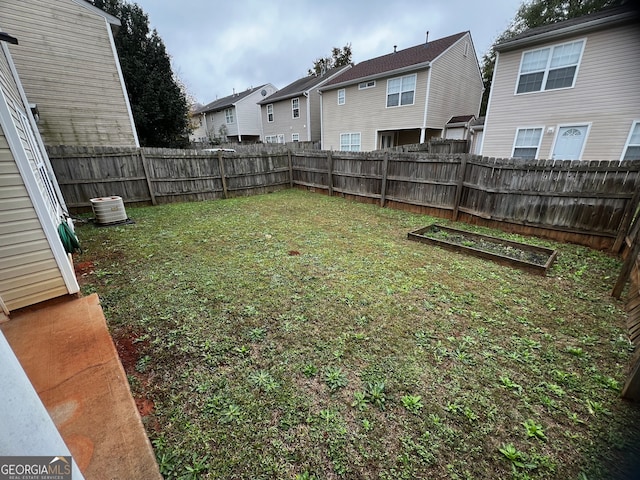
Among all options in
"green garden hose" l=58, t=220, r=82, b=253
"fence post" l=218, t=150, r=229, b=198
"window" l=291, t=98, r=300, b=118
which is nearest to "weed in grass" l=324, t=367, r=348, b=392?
"green garden hose" l=58, t=220, r=82, b=253

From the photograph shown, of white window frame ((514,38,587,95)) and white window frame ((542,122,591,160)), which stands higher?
white window frame ((514,38,587,95))

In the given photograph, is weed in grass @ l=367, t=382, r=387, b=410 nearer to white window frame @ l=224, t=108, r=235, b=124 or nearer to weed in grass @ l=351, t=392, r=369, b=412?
weed in grass @ l=351, t=392, r=369, b=412

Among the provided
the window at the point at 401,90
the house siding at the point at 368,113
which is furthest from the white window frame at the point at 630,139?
the window at the point at 401,90

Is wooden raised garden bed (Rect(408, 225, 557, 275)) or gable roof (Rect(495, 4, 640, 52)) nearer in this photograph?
wooden raised garden bed (Rect(408, 225, 557, 275))

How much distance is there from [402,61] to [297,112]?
9.23 meters

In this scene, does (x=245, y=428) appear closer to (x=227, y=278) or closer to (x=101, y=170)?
(x=227, y=278)

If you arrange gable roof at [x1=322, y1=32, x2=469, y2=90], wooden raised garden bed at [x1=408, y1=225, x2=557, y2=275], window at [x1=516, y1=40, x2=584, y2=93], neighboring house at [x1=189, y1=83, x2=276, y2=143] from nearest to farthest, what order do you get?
wooden raised garden bed at [x1=408, y1=225, x2=557, y2=275], window at [x1=516, y1=40, x2=584, y2=93], gable roof at [x1=322, y1=32, x2=469, y2=90], neighboring house at [x1=189, y1=83, x2=276, y2=143]

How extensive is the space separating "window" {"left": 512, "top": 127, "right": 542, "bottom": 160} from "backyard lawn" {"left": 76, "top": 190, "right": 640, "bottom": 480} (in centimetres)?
698

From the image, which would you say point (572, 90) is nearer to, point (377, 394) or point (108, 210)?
point (377, 394)

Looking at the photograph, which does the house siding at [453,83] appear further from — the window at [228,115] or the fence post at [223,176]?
the window at [228,115]

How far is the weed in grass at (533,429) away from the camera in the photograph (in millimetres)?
1844

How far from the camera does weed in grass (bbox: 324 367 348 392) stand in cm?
221

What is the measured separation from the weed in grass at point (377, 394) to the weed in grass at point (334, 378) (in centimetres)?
21

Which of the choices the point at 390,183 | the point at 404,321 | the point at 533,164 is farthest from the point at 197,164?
the point at 533,164
